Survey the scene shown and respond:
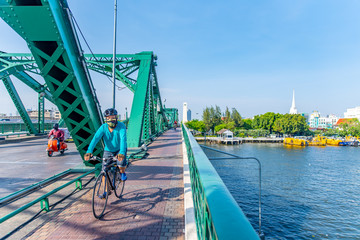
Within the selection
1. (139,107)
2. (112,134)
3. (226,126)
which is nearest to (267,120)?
(226,126)

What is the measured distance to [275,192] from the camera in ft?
78.5

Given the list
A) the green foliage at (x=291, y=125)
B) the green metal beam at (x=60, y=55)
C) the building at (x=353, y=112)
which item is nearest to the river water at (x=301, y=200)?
the green metal beam at (x=60, y=55)

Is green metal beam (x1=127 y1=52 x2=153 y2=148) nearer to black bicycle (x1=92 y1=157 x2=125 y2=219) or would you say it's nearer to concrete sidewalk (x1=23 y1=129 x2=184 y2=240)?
concrete sidewalk (x1=23 y1=129 x2=184 y2=240)

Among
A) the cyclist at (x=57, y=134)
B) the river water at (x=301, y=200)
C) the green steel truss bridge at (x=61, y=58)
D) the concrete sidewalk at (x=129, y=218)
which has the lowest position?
the river water at (x=301, y=200)

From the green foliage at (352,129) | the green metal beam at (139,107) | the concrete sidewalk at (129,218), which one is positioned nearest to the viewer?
the concrete sidewalk at (129,218)

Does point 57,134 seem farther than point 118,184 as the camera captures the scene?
Yes

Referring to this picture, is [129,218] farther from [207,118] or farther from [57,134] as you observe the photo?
[207,118]

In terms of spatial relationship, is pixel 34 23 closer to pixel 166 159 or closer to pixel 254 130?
pixel 166 159

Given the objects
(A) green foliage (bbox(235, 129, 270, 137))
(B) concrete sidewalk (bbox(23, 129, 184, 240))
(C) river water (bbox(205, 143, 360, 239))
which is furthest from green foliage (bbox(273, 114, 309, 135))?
(B) concrete sidewalk (bbox(23, 129, 184, 240))

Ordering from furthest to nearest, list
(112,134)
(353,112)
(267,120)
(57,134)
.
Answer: (353,112) < (267,120) < (57,134) < (112,134)

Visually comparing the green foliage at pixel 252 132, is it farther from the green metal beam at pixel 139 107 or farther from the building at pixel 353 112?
the green metal beam at pixel 139 107

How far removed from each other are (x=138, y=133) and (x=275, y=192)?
19815 millimetres

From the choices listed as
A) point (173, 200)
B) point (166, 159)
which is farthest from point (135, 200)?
point (166, 159)

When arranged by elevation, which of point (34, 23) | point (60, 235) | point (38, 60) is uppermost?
point (34, 23)
